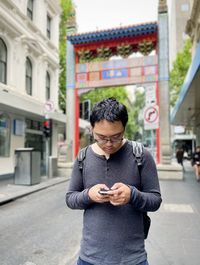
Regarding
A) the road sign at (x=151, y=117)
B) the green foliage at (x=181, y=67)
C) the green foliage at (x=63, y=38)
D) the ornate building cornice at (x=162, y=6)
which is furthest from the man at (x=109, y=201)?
the green foliage at (x=181, y=67)

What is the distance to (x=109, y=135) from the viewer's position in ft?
4.92

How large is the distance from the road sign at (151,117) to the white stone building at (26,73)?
14.2ft

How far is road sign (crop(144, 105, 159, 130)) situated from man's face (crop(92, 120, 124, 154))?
338 inches

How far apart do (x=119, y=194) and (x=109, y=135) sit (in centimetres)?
32

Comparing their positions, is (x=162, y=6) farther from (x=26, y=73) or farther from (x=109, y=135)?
(x=109, y=135)

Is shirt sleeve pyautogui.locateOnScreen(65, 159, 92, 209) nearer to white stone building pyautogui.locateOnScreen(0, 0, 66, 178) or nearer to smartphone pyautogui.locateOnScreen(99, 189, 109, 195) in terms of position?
smartphone pyautogui.locateOnScreen(99, 189, 109, 195)

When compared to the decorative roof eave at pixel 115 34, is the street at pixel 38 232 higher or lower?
lower

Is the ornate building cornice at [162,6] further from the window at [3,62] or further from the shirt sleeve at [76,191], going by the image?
the shirt sleeve at [76,191]


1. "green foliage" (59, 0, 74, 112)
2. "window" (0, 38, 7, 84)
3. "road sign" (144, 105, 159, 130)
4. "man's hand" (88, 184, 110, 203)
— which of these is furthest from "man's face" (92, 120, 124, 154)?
"green foliage" (59, 0, 74, 112)

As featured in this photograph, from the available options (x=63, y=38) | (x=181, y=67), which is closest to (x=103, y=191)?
(x=63, y=38)

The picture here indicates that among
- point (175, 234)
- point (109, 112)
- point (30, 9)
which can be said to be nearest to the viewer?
point (109, 112)

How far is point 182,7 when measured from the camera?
53312 mm

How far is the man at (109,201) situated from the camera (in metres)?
1.50

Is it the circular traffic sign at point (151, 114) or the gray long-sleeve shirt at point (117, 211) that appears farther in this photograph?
the circular traffic sign at point (151, 114)
